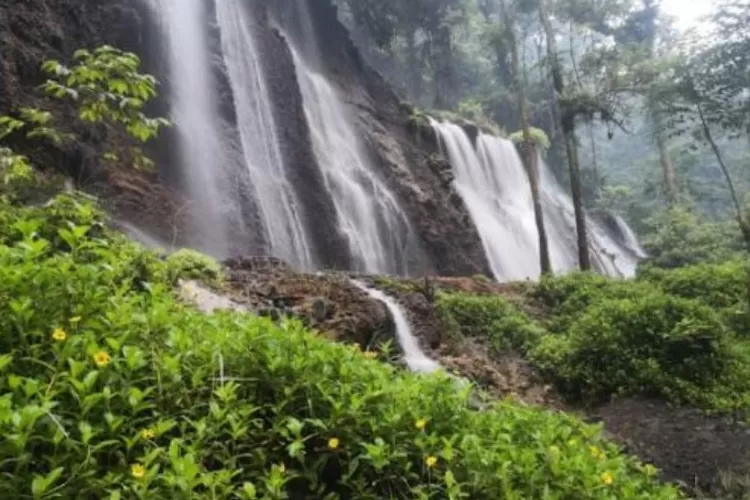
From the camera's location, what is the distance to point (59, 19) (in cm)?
1315

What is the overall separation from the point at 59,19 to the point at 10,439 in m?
13.5

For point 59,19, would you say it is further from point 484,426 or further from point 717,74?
point 717,74

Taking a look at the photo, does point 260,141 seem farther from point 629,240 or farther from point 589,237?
point 629,240

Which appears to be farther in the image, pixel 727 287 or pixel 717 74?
pixel 717 74

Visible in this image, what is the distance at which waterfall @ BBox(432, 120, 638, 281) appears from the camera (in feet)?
77.8

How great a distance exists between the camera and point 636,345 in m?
9.51

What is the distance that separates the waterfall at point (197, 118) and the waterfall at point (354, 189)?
3.37 m

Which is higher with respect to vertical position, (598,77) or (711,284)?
(598,77)

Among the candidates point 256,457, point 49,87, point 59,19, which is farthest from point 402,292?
point 59,19

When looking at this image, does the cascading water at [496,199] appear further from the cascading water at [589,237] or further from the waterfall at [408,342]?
the waterfall at [408,342]

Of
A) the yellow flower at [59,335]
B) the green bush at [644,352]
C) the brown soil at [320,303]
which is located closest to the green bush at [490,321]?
the green bush at [644,352]

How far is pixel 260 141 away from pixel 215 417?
50.5 ft

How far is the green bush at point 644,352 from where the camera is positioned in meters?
8.89

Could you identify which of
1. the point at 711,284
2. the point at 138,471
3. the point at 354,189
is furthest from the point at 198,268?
the point at 711,284
